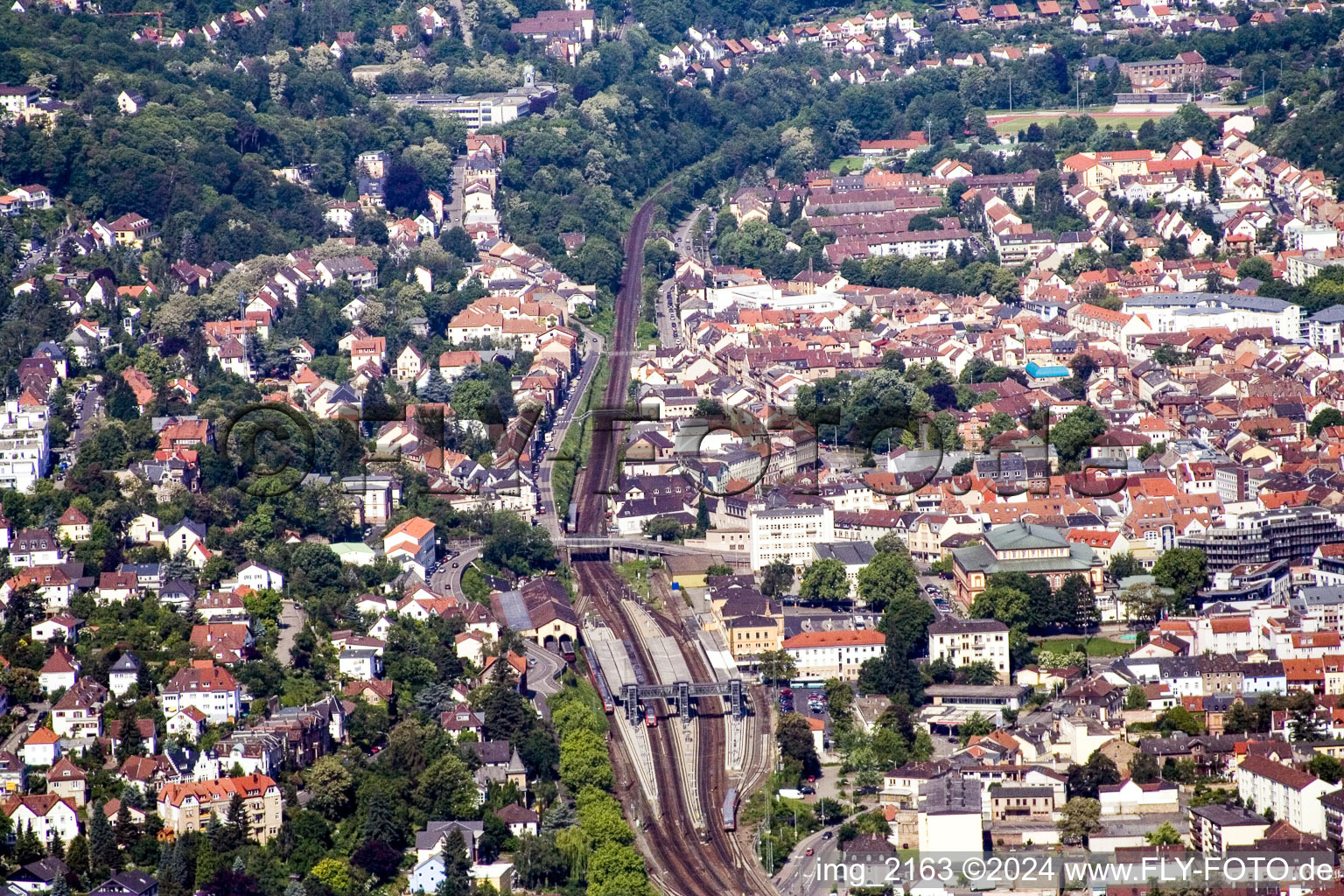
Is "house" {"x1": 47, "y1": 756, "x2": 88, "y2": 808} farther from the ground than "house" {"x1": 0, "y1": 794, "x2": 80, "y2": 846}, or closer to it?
farther from the ground

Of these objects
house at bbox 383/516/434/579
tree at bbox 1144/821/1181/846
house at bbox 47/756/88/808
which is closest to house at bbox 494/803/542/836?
house at bbox 47/756/88/808

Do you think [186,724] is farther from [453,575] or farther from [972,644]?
[972,644]

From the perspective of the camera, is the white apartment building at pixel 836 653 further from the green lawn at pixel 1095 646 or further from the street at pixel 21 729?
the street at pixel 21 729

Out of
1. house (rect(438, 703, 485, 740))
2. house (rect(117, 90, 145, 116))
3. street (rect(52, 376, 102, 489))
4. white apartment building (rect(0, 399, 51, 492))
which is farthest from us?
house (rect(117, 90, 145, 116))

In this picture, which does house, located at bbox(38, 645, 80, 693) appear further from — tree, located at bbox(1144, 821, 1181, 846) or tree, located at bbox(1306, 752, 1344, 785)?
tree, located at bbox(1306, 752, 1344, 785)

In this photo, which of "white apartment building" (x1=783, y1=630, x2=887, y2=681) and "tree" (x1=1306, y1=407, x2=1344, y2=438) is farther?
"tree" (x1=1306, y1=407, x2=1344, y2=438)

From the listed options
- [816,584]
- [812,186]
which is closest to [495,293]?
[812,186]
